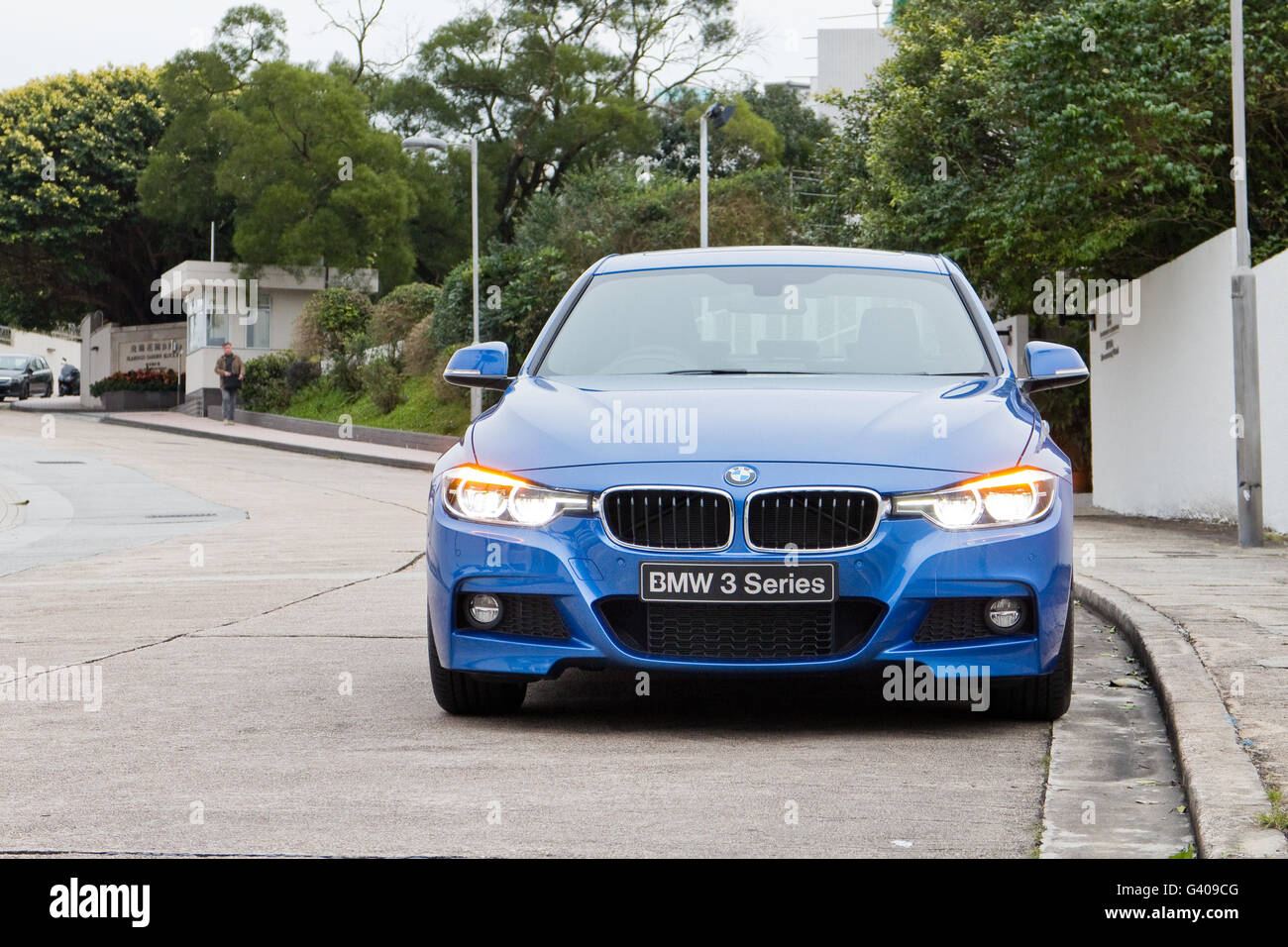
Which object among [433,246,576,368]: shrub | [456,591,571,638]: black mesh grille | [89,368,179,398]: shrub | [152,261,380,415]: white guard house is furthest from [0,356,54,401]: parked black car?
[456,591,571,638]: black mesh grille

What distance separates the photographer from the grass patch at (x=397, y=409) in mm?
36625

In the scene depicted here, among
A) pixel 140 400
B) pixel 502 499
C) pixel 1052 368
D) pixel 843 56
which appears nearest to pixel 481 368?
pixel 502 499

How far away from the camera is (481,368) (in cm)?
692

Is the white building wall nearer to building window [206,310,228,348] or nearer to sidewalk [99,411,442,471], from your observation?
building window [206,310,228,348]

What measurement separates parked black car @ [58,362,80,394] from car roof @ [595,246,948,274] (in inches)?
2458

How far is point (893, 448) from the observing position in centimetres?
563

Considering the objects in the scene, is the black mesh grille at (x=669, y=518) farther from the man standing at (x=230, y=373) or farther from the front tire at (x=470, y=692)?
the man standing at (x=230, y=373)

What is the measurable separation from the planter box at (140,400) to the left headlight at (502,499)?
4980cm

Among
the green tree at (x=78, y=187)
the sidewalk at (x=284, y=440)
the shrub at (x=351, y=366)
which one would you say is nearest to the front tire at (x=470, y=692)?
the sidewalk at (x=284, y=440)

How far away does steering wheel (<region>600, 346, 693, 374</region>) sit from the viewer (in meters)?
6.66

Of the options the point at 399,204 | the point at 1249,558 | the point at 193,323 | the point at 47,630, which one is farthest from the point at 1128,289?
the point at 193,323

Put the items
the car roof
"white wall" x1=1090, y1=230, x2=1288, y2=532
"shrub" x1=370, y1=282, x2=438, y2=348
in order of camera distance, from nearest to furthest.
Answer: the car roof < "white wall" x1=1090, y1=230, x2=1288, y2=532 < "shrub" x1=370, y1=282, x2=438, y2=348
